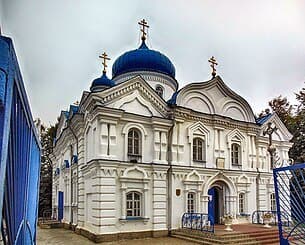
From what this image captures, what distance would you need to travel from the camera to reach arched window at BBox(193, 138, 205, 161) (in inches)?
615

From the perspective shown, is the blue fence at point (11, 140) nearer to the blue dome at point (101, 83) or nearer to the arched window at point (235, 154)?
the arched window at point (235, 154)

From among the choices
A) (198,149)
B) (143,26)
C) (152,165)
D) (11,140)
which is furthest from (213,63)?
(11,140)

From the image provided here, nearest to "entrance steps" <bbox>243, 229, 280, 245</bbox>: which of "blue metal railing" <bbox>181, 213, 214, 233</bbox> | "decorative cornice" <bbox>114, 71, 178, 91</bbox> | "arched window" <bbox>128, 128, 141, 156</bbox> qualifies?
"blue metal railing" <bbox>181, 213, 214, 233</bbox>

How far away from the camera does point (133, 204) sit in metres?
13.5

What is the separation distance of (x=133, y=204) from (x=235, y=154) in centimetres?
659

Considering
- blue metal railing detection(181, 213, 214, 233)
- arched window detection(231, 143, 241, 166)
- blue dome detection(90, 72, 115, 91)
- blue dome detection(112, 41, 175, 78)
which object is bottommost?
blue metal railing detection(181, 213, 214, 233)

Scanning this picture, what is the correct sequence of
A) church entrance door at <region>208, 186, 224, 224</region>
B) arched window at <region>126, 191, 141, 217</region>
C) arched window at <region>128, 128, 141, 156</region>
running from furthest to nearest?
1. church entrance door at <region>208, 186, 224, 224</region>
2. arched window at <region>128, 128, 141, 156</region>
3. arched window at <region>126, 191, 141, 217</region>

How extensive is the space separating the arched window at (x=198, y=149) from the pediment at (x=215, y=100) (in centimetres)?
157

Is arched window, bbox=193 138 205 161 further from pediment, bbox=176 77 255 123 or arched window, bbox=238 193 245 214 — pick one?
arched window, bbox=238 193 245 214

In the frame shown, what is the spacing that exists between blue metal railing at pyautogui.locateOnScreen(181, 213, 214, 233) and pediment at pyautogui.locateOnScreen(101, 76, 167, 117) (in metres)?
4.73

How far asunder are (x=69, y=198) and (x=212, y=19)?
48.5 ft

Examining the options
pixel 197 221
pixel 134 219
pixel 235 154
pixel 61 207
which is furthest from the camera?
pixel 61 207

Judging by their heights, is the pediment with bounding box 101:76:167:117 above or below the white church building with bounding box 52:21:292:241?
above

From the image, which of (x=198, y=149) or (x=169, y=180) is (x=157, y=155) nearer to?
(x=169, y=180)
